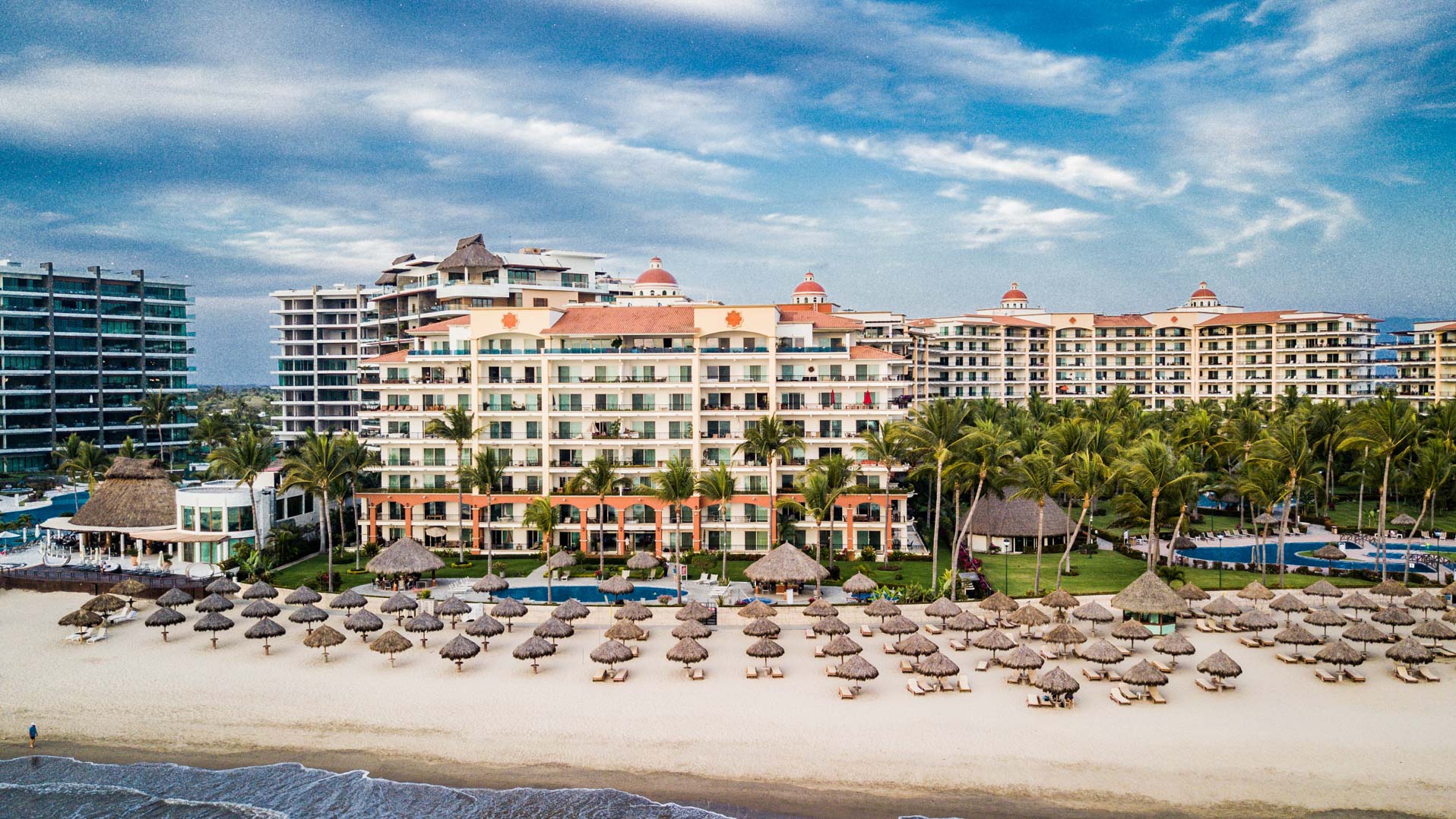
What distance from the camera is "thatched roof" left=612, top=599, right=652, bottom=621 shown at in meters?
40.9

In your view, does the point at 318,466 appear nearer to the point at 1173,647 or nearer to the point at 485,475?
the point at 485,475

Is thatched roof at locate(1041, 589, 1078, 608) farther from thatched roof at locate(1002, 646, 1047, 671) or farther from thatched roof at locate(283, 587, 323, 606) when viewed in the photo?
thatched roof at locate(283, 587, 323, 606)

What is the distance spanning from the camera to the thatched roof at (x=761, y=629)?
37625 millimetres

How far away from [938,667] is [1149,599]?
12.1 meters

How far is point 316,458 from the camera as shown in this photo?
52.7 m

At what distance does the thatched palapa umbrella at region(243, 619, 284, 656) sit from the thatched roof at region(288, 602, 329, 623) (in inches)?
41.8

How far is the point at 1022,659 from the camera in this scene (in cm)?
3378

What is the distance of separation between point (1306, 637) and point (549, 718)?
2991cm

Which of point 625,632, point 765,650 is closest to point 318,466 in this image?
point 625,632

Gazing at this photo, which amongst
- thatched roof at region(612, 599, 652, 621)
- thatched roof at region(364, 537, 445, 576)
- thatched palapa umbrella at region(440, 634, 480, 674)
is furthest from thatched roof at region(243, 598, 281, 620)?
thatched roof at region(612, 599, 652, 621)

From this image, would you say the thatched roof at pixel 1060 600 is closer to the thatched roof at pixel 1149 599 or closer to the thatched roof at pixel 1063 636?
the thatched roof at pixel 1149 599

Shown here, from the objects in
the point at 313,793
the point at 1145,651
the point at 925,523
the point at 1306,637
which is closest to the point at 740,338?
the point at 925,523

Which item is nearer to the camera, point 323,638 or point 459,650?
point 459,650

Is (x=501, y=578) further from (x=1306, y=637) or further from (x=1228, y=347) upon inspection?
(x=1228, y=347)
